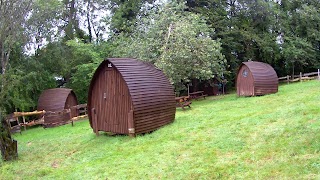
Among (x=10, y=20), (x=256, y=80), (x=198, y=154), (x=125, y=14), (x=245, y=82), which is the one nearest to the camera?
(x=198, y=154)

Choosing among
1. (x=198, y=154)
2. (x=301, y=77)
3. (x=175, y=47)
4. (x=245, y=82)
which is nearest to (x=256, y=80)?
(x=245, y=82)

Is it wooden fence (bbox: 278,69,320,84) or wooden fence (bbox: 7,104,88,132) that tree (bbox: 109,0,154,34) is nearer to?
wooden fence (bbox: 7,104,88,132)

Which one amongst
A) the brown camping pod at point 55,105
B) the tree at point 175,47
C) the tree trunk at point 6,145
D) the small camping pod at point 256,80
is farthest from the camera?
the brown camping pod at point 55,105

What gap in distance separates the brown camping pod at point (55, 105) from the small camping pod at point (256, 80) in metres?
13.1

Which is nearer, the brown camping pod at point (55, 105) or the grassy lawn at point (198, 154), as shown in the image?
the grassy lawn at point (198, 154)

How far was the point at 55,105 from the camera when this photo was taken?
2270 cm

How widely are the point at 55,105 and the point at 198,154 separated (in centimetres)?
1687

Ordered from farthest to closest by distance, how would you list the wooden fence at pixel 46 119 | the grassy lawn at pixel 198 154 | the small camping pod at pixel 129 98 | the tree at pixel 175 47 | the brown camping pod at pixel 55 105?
the brown camping pod at pixel 55 105 < the wooden fence at pixel 46 119 < the tree at pixel 175 47 < the small camping pod at pixel 129 98 < the grassy lawn at pixel 198 154

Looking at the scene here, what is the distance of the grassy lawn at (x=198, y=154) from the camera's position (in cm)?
673

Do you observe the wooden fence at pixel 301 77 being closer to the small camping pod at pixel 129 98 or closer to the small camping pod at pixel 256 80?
the small camping pod at pixel 256 80

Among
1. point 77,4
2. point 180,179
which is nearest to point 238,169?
point 180,179

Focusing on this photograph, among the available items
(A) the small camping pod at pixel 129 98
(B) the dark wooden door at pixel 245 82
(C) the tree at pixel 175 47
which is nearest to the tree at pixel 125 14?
(C) the tree at pixel 175 47

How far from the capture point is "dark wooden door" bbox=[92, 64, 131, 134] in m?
12.2

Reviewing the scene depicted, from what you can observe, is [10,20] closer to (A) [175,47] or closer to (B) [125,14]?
(A) [175,47]
